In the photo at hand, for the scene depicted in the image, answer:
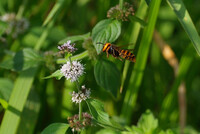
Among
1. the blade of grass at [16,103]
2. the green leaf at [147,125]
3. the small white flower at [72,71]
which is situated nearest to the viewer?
the small white flower at [72,71]

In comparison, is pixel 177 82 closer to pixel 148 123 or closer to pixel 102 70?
pixel 148 123

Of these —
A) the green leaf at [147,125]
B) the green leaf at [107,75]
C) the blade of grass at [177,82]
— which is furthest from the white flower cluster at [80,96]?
the blade of grass at [177,82]

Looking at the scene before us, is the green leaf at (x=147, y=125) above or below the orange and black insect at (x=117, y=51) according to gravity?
below

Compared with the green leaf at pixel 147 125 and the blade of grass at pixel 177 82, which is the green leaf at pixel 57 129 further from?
the blade of grass at pixel 177 82

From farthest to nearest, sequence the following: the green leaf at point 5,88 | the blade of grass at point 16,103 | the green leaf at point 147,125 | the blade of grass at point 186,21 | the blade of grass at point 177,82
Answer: the blade of grass at point 177,82 < the green leaf at point 5,88 < the blade of grass at point 16,103 < the green leaf at point 147,125 < the blade of grass at point 186,21

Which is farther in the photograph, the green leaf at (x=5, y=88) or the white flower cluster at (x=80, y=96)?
the green leaf at (x=5, y=88)

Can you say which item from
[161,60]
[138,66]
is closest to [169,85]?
[161,60]

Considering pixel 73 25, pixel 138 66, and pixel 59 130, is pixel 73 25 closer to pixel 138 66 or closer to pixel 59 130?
pixel 138 66
